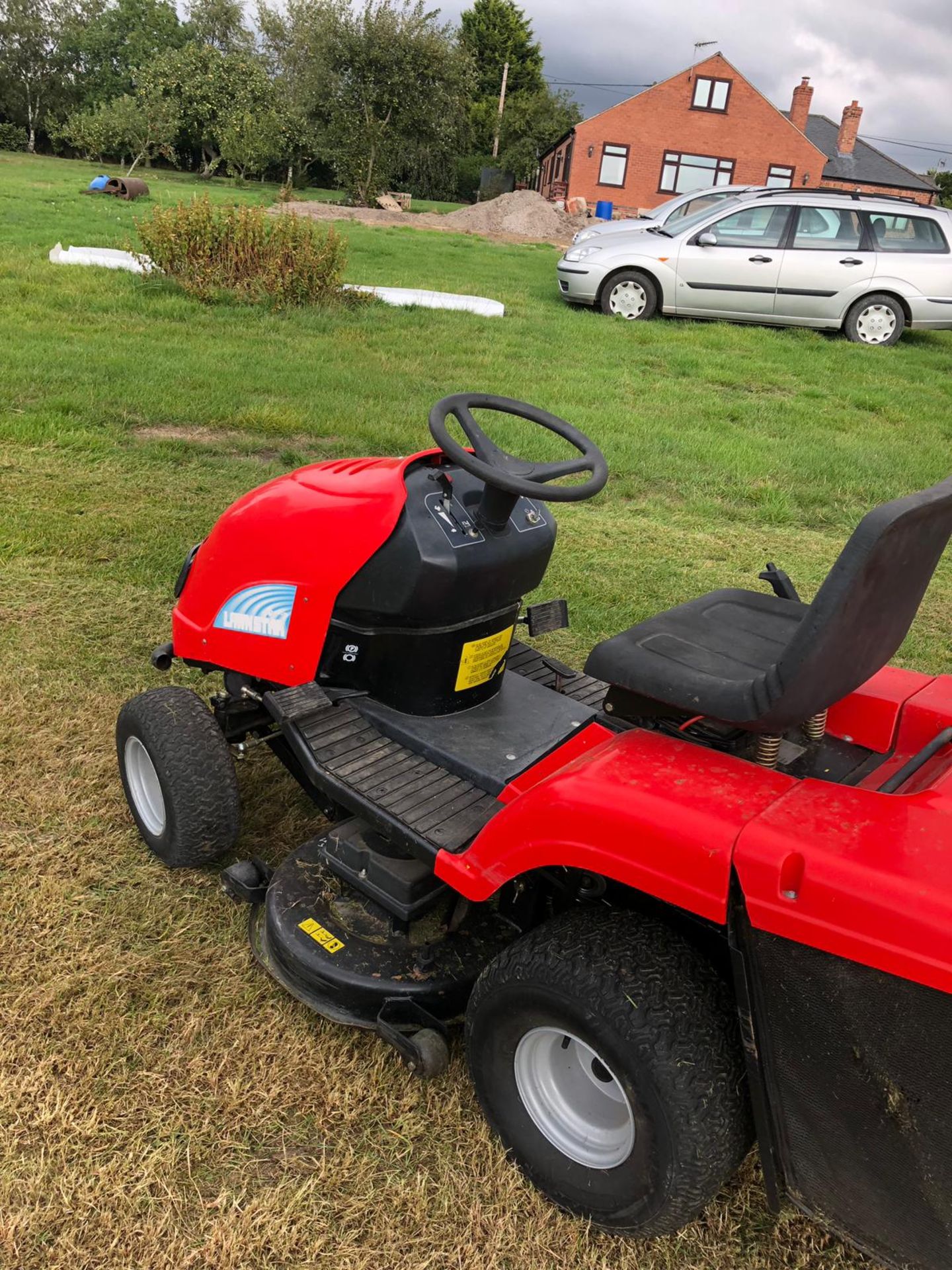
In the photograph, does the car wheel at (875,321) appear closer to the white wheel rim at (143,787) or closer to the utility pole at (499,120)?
the white wheel rim at (143,787)

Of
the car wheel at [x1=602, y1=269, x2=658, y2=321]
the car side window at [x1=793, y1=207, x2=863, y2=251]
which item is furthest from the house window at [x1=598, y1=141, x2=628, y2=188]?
the car side window at [x1=793, y1=207, x2=863, y2=251]

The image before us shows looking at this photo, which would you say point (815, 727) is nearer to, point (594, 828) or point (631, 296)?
point (594, 828)

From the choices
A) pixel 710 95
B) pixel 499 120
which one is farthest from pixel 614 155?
pixel 499 120

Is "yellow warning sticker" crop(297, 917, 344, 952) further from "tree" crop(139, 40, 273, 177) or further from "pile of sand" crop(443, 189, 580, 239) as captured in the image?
"tree" crop(139, 40, 273, 177)

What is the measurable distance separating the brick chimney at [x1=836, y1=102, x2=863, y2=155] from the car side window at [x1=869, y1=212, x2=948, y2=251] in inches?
1293

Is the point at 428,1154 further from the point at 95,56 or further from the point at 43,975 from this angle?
the point at 95,56

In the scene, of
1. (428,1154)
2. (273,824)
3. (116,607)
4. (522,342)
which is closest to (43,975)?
(273,824)

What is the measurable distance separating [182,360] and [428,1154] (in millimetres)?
6080

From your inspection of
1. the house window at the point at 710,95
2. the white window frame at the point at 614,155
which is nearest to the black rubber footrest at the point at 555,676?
the white window frame at the point at 614,155

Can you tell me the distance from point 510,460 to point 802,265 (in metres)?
8.29

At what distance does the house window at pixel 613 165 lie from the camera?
1287 inches

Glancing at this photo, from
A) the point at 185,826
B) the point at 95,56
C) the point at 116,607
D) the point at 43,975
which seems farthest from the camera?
the point at 95,56

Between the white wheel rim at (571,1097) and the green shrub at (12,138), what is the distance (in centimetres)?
4539

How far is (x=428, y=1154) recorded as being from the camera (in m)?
1.80
